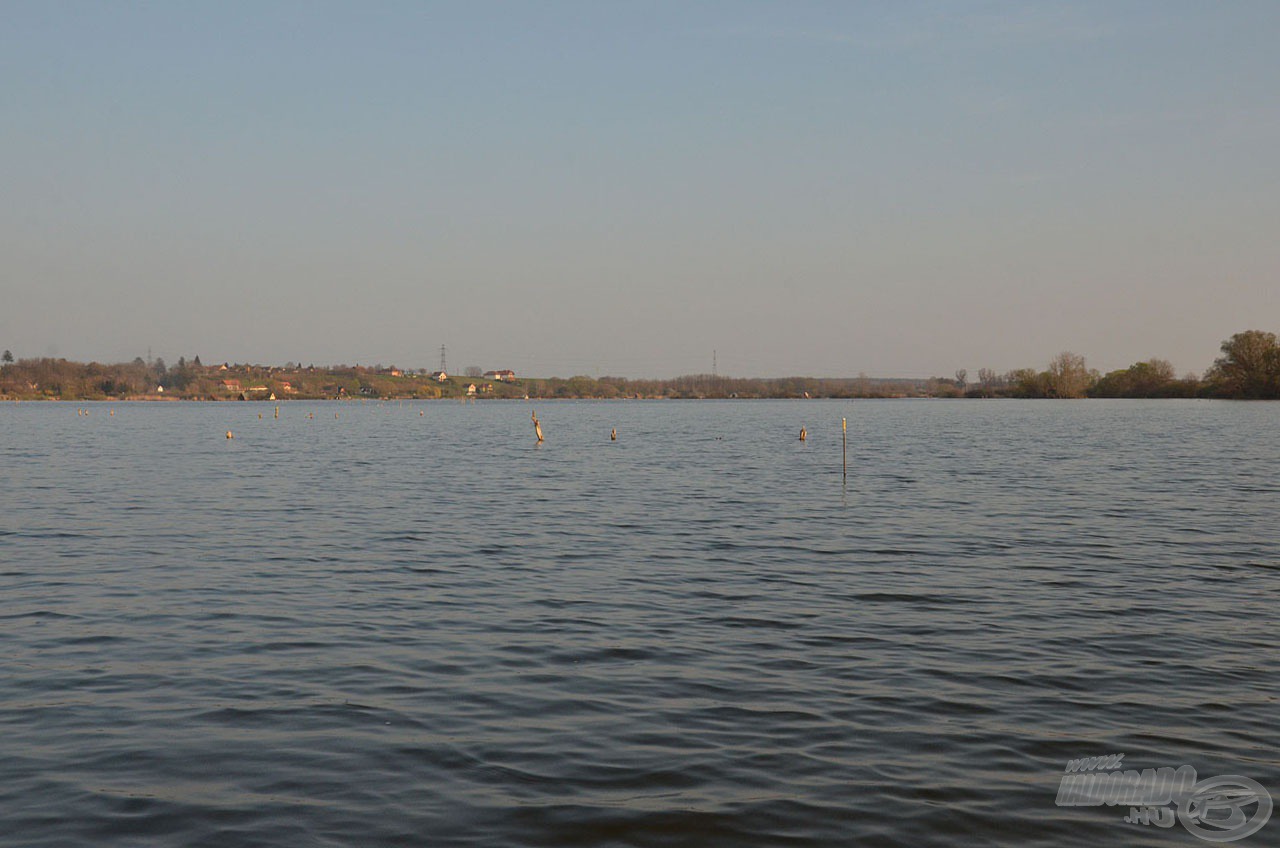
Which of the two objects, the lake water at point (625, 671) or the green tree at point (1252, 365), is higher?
the green tree at point (1252, 365)

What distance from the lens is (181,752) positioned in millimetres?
10062

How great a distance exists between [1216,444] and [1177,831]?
6560cm

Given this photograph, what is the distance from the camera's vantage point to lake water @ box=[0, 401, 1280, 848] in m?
8.65

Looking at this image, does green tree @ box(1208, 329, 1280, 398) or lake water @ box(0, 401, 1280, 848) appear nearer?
lake water @ box(0, 401, 1280, 848)

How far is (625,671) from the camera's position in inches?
517

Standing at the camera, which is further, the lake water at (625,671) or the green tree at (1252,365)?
the green tree at (1252,365)

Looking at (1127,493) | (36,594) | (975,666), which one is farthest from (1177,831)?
(1127,493)

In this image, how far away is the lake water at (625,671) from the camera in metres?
8.65

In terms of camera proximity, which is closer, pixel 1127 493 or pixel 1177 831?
pixel 1177 831

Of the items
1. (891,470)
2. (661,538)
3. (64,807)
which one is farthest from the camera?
(891,470)

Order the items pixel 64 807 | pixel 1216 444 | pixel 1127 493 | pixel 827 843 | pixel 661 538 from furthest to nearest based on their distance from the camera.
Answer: pixel 1216 444 → pixel 1127 493 → pixel 661 538 → pixel 64 807 → pixel 827 843

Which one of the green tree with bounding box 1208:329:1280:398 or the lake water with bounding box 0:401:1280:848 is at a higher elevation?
the green tree with bounding box 1208:329:1280:398

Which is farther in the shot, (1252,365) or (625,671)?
(1252,365)

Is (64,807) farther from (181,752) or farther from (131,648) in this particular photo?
(131,648)
